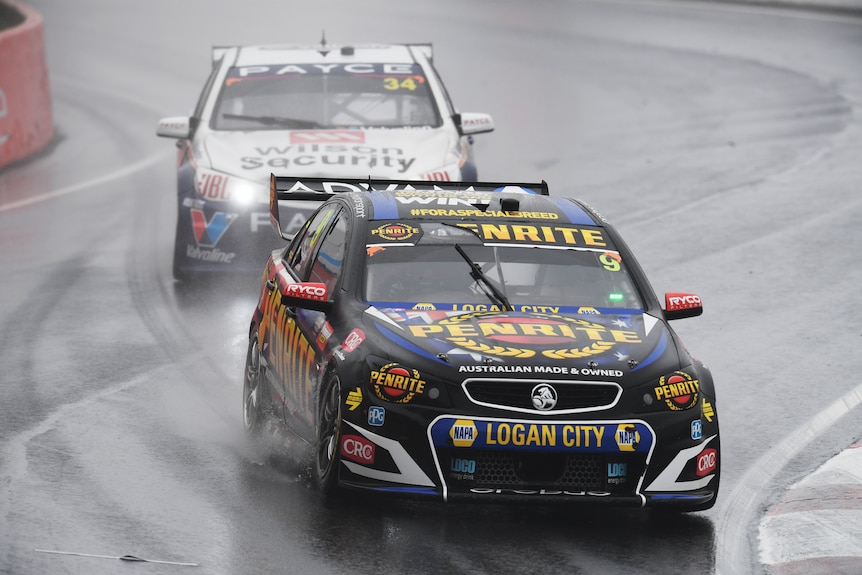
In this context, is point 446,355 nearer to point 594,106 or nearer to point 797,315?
point 797,315

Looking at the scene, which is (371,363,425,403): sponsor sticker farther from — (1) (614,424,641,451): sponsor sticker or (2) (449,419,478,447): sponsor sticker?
(1) (614,424,641,451): sponsor sticker

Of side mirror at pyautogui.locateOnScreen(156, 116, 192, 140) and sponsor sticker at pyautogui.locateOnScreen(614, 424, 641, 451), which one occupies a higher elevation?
sponsor sticker at pyautogui.locateOnScreen(614, 424, 641, 451)

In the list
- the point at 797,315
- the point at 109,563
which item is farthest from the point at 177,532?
the point at 797,315

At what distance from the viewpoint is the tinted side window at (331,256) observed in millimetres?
8780

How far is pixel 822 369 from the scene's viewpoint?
11562 mm

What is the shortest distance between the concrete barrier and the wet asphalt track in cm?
40

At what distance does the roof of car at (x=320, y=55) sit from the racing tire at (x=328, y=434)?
8.14 metres

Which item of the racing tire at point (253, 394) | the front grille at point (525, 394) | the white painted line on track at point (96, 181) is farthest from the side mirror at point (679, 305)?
the white painted line on track at point (96, 181)

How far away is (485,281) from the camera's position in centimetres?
857

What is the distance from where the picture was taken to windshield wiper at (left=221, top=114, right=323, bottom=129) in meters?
14.8

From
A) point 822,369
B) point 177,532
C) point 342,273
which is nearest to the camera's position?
point 177,532

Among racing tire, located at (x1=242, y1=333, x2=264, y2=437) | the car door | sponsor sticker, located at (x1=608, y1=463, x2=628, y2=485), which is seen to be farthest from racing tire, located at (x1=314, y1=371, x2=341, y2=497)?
racing tire, located at (x1=242, y1=333, x2=264, y2=437)

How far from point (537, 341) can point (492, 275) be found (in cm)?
90

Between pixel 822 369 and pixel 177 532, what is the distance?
5.45 meters
